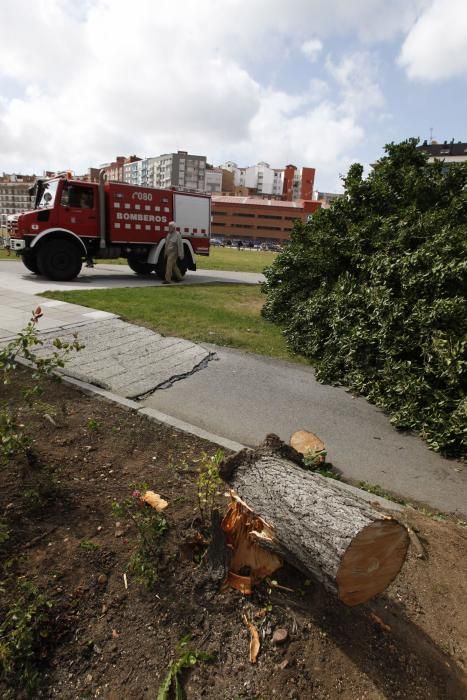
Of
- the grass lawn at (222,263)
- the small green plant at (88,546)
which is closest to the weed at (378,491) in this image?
the small green plant at (88,546)

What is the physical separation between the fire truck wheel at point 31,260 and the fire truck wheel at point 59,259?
452mm

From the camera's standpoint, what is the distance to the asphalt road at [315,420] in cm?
366

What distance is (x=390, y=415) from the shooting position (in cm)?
482

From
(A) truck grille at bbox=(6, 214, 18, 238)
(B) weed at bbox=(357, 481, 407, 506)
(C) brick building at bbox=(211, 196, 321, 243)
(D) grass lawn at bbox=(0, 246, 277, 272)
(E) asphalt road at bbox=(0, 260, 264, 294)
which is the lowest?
(B) weed at bbox=(357, 481, 407, 506)

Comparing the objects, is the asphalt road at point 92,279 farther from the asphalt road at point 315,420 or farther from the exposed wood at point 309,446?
the exposed wood at point 309,446

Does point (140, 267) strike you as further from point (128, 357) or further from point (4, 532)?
point (4, 532)

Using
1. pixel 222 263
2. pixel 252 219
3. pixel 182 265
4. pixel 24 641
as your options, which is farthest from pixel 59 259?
pixel 252 219

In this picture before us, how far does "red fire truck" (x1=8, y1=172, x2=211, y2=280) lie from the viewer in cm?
1091

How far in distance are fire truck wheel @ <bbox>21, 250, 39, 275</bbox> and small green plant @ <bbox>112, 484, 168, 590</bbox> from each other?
10.4 m

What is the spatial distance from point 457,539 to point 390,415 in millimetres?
2022

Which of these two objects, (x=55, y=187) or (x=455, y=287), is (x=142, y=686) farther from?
(x=55, y=187)

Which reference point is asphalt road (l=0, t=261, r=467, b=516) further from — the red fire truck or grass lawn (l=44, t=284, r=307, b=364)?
the red fire truck

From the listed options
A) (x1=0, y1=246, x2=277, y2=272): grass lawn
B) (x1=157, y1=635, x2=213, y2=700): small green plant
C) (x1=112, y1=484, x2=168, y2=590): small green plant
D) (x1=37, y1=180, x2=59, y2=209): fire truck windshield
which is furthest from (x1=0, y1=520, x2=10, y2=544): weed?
(x1=0, y1=246, x2=277, y2=272): grass lawn

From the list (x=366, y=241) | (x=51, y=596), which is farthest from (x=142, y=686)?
(x=366, y=241)
